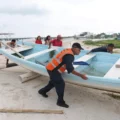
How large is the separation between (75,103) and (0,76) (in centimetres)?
303

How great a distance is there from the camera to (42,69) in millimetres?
5145

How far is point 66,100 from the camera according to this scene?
4965 mm

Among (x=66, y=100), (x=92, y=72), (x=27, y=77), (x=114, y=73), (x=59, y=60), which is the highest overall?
(x=59, y=60)

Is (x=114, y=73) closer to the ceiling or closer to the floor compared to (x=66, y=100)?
closer to the ceiling

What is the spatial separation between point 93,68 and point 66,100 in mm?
1212

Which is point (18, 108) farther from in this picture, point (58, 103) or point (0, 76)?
point (0, 76)

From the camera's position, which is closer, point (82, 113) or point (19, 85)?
point (82, 113)

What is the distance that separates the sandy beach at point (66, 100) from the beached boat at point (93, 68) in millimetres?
531

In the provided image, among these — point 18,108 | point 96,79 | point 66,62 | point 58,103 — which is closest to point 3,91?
point 18,108

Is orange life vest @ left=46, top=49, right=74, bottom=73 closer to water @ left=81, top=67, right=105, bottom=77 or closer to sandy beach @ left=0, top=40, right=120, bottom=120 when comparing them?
sandy beach @ left=0, top=40, right=120, bottom=120

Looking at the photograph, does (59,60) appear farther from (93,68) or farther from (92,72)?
(93,68)

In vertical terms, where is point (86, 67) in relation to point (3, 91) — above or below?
above

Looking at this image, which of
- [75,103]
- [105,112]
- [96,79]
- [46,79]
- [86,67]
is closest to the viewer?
[96,79]

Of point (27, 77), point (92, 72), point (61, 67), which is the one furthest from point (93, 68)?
point (27, 77)
